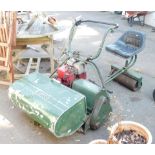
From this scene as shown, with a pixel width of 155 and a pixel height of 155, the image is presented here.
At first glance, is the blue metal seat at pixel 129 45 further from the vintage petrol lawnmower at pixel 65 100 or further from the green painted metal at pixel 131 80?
the vintage petrol lawnmower at pixel 65 100

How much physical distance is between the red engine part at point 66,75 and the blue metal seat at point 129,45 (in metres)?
0.97

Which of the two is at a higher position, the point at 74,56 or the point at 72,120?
the point at 74,56

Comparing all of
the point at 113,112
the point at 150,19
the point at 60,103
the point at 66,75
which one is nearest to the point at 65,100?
the point at 60,103

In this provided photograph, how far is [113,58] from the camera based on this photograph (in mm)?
5480

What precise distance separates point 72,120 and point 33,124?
0.72 m

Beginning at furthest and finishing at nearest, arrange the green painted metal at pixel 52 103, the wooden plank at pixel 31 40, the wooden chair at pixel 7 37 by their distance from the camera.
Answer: the wooden plank at pixel 31 40
the wooden chair at pixel 7 37
the green painted metal at pixel 52 103

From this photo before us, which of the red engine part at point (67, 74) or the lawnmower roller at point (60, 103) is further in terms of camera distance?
the red engine part at point (67, 74)

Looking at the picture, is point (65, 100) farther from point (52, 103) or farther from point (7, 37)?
point (7, 37)

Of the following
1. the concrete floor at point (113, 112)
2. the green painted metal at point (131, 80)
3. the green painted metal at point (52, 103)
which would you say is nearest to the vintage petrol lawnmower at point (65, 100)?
the green painted metal at point (52, 103)

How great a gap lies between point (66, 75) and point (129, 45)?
136cm

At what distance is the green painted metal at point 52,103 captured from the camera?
9.42 ft
